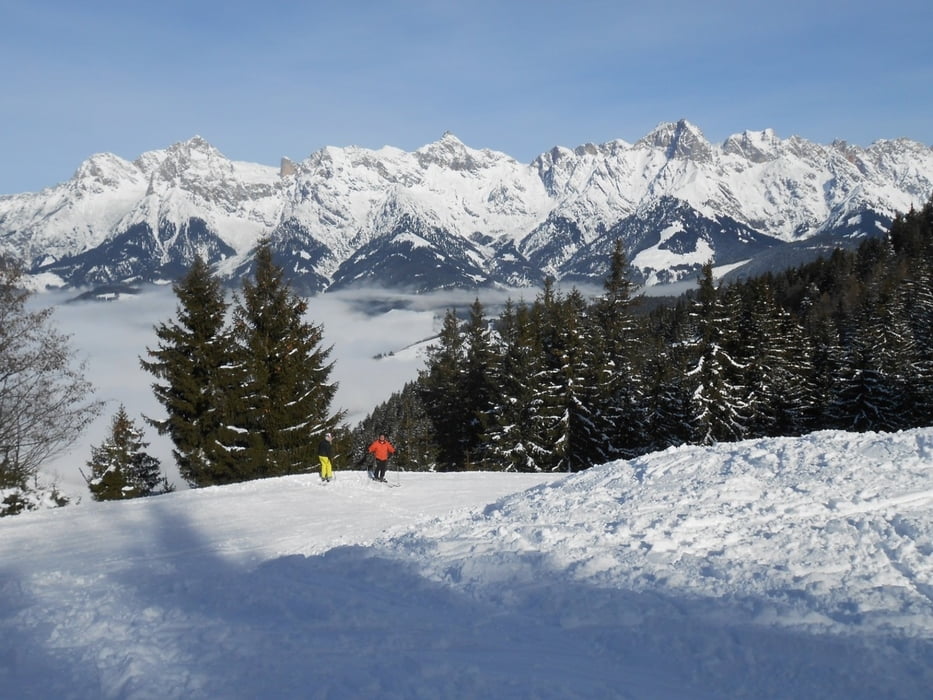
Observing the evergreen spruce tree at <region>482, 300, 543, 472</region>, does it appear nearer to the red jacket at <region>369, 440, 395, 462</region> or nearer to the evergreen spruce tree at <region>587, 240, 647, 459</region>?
the evergreen spruce tree at <region>587, 240, 647, 459</region>

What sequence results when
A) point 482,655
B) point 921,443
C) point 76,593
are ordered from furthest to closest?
point 921,443 → point 76,593 → point 482,655

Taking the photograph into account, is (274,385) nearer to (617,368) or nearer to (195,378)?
(195,378)

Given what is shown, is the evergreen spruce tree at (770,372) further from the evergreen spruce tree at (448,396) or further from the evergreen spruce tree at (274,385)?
the evergreen spruce tree at (274,385)

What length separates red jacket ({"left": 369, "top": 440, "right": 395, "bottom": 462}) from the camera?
72.1 feet

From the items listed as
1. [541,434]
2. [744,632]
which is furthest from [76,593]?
[541,434]

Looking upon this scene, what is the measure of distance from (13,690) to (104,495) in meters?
37.0

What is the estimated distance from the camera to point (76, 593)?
10766mm

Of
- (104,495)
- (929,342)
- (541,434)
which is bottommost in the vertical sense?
(104,495)

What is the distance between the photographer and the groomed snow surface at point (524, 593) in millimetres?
7547

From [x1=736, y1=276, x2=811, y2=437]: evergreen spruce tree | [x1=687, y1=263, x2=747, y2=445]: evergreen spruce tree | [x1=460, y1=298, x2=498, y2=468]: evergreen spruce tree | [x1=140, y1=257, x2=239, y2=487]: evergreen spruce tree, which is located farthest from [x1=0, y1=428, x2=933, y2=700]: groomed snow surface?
[x1=460, y1=298, x2=498, y2=468]: evergreen spruce tree

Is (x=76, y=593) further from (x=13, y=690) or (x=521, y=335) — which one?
(x=521, y=335)

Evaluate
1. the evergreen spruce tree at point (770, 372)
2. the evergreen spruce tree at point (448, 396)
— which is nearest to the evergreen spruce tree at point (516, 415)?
the evergreen spruce tree at point (448, 396)

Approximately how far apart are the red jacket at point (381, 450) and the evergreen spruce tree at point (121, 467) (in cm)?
2289

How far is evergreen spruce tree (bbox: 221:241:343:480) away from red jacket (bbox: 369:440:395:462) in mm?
8943
